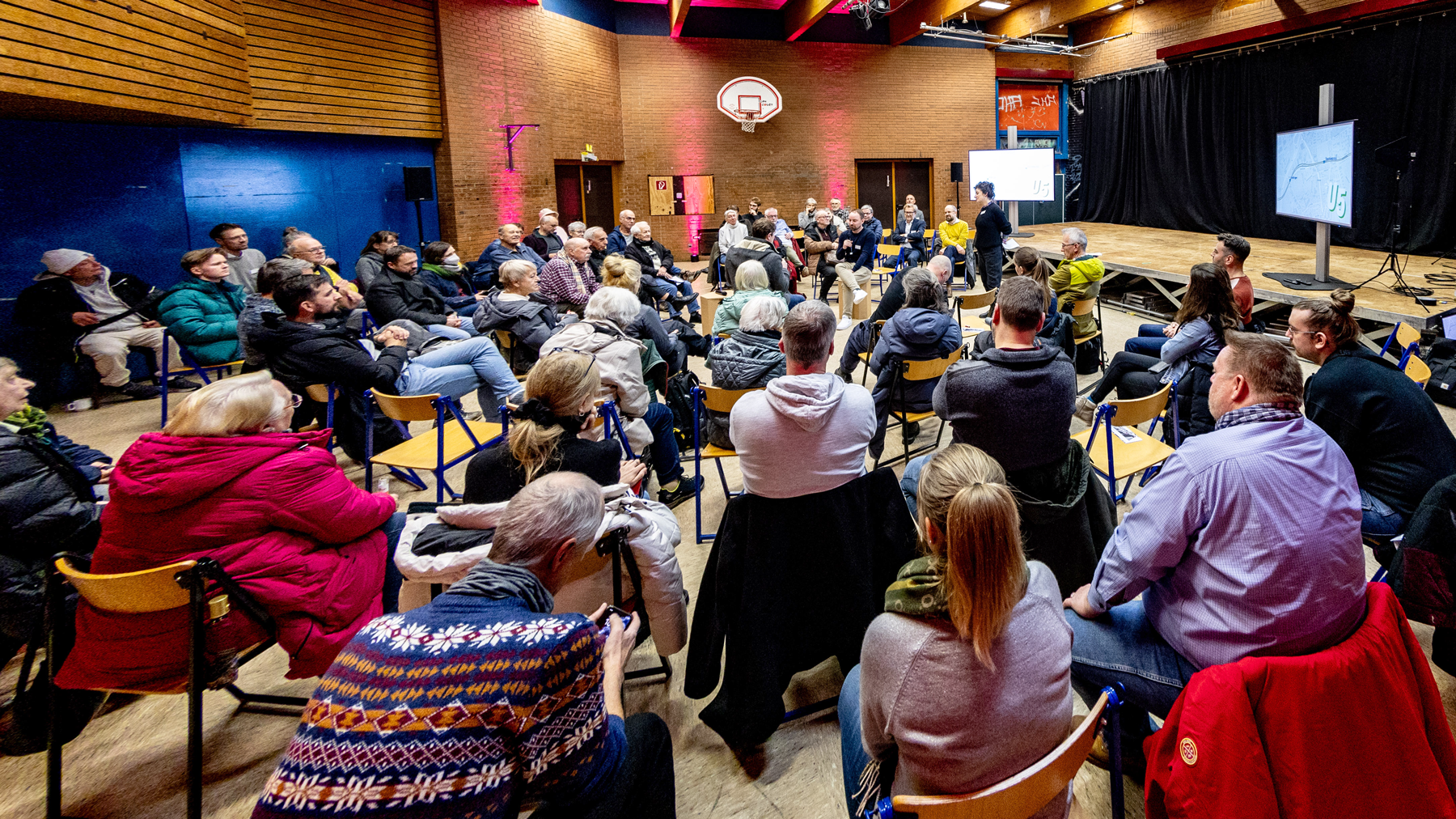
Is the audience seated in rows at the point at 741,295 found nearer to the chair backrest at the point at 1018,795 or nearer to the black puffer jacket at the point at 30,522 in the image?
the black puffer jacket at the point at 30,522

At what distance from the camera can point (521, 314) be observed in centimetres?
445

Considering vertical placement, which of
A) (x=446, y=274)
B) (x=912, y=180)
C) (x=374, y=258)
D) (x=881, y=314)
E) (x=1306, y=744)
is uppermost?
(x=912, y=180)

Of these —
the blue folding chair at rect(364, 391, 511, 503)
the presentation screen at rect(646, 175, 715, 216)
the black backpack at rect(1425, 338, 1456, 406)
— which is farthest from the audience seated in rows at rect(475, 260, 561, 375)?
the presentation screen at rect(646, 175, 715, 216)

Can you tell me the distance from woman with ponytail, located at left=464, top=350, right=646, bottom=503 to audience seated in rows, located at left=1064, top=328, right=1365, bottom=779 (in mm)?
1421

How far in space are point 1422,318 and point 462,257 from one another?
31.5 feet

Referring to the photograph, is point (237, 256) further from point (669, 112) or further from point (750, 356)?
point (669, 112)

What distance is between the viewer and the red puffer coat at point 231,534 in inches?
72.5

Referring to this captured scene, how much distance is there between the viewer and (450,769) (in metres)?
1.11

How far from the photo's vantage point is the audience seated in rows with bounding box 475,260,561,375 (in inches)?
175

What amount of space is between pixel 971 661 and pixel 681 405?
3290mm

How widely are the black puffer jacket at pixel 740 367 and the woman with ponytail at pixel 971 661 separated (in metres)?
2.06

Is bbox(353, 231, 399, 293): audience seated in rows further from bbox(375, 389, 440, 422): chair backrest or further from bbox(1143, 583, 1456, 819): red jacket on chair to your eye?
bbox(1143, 583, 1456, 819): red jacket on chair

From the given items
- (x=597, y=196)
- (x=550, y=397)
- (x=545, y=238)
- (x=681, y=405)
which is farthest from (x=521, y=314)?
(x=597, y=196)

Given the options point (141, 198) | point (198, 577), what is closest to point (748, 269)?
point (198, 577)
